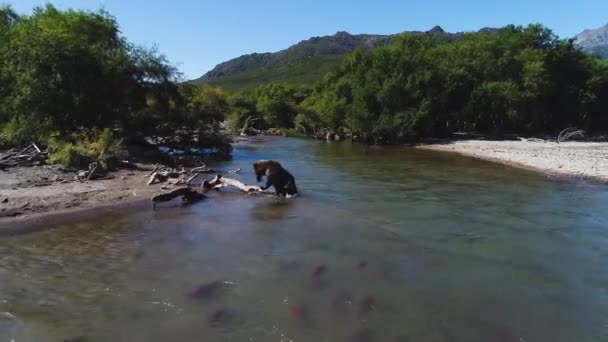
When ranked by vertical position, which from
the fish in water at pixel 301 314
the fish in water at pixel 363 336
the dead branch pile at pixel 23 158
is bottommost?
the fish in water at pixel 363 336

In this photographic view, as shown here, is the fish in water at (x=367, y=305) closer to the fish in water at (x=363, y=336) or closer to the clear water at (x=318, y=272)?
the clear water at (x=318, y=272)

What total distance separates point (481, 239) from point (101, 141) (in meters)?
20.8

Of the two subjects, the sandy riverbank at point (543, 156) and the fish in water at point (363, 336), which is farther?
the sandy riverbank at point (543, 156)

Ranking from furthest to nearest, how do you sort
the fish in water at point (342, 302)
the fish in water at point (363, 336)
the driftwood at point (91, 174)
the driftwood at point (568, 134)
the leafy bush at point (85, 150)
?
the driftwood at point (568, 134)
the leafy bush at point (85, 150)
the driftwood at point (91, 174)
the fish in water at point (342, 302)
the fish in water at point (363, 336)

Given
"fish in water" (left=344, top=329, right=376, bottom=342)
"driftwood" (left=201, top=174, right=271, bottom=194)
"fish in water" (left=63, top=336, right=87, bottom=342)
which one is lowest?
"fish in water" (left=344, top=329, right=376, bottom=342)

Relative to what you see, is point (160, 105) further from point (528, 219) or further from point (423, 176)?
point (528, 219)

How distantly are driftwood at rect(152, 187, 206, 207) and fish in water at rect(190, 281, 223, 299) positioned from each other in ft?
28.2

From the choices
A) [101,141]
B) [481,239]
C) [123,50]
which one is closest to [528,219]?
[481,239]

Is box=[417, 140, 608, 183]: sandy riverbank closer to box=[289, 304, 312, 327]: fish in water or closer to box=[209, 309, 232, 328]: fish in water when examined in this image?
box=[289, 304, 312, 327]: fish in water

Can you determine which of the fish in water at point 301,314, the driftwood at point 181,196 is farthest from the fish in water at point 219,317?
the driftwood at point 181,196

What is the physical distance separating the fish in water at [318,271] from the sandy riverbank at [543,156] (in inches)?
836

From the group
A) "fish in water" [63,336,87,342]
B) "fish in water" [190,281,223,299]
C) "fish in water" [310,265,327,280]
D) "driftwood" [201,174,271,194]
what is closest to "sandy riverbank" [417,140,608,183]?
"driftwood" [201,174,271,194]

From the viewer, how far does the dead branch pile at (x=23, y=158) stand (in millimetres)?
23422

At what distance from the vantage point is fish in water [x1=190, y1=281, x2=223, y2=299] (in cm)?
1046
